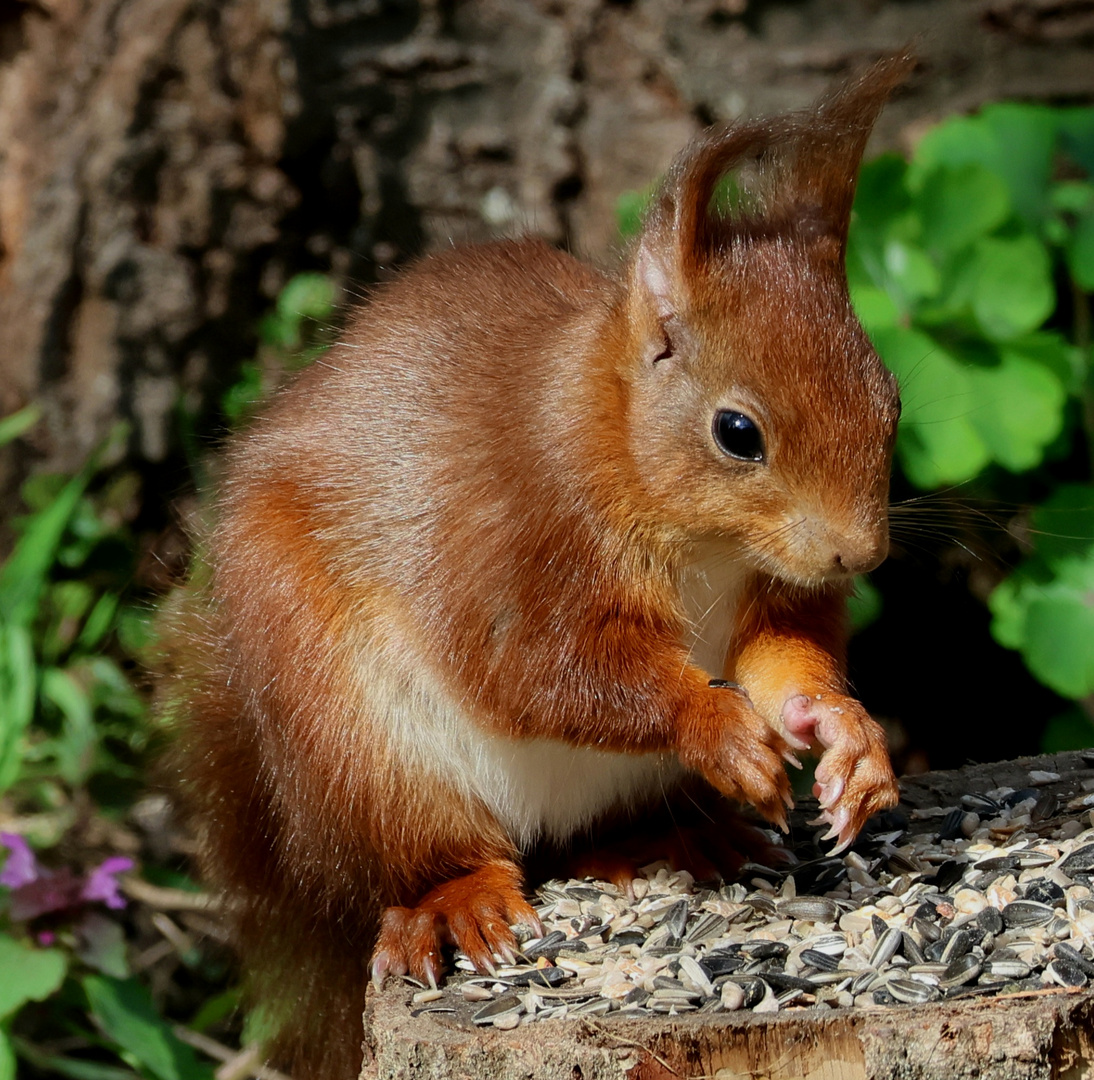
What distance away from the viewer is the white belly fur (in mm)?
2188

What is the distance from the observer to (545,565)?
208cm

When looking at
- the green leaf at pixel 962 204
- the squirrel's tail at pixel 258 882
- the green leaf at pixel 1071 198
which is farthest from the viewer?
the green leaf at pixel 1071 198

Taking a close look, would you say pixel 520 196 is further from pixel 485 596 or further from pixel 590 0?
pixel 485 596

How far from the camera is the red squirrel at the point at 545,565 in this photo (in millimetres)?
2006

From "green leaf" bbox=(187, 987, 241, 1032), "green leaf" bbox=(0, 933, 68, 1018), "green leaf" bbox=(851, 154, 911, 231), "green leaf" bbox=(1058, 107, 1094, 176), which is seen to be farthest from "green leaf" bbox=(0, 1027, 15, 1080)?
"green leaf" bbox=(1058, 107, 1094, 176)

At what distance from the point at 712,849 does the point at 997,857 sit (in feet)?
1.39

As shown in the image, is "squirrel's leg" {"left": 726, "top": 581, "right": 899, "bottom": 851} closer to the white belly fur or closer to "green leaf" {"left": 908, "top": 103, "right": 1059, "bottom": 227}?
the white belly fur

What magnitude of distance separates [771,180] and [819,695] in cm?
74

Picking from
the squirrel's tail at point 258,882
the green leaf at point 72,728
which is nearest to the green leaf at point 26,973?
the squirrel's tail at point 258,882

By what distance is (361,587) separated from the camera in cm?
223

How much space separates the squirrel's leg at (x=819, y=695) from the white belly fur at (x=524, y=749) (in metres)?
0.06

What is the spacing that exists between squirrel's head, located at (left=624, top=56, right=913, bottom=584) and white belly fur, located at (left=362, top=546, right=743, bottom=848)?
6.0 inches

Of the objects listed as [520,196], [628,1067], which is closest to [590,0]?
[520,196]

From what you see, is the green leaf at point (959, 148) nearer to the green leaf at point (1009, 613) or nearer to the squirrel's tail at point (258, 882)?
the green leaf at point (1009, 613)
